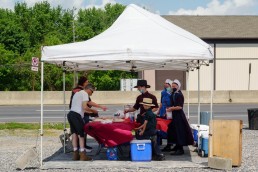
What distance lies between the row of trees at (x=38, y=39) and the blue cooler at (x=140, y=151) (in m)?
22.5

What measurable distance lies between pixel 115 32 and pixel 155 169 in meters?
3.58

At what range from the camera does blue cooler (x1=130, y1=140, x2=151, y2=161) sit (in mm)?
12023

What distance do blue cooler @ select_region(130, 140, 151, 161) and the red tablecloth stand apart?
0.19 m

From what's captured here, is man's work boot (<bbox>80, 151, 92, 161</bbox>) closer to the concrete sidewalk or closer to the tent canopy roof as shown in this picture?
the concrete sidewalk

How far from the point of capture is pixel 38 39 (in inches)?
2773

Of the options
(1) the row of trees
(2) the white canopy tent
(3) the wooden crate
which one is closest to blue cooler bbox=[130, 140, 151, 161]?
(3) the wooden crate

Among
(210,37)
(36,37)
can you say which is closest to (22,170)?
(210,37)

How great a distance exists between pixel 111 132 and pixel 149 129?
0.85 metres

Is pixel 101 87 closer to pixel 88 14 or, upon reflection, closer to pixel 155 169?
pixel 88 14

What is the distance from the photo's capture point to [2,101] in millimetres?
36250

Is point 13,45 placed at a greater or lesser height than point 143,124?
greater

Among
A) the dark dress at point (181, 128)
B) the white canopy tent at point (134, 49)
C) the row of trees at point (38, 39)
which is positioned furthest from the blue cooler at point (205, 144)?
the row of trees at point (38, 39)

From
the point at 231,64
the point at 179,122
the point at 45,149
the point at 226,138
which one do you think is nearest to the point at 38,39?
the point at 231,64

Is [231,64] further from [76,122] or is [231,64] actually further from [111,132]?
[76,122]
